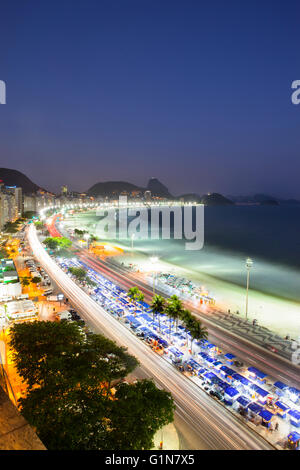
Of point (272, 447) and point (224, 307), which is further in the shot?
point (224, 307)

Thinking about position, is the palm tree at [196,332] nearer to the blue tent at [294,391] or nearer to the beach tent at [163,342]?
the beach tent at [163,342]

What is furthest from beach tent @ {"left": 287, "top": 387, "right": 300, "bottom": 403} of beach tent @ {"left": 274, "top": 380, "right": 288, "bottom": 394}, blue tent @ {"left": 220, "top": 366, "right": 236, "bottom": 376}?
blue tent @ {"left": 220, "top": 366, "right": 236, "bottom": 376}

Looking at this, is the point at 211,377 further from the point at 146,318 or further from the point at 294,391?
the point at 146,318

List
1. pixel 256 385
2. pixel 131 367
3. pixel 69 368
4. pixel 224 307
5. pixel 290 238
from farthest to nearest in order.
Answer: pixel 290 238, pixel 224 307, pixel 256 385, pixel 131 367, pixel 69 368

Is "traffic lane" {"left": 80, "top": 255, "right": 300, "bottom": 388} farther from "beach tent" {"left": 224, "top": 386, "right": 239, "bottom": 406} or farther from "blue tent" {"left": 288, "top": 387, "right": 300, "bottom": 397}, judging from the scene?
"beach tent" {"left": 224, "top": 386, "right": 239, "bottom": 406}

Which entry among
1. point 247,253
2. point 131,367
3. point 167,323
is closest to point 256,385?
point 131,367

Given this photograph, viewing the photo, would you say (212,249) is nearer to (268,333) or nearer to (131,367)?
(268,333)

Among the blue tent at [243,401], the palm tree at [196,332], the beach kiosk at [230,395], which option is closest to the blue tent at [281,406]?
the blue tent at [243,401]

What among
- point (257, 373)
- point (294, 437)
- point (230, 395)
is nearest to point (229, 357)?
point (257, 373)
